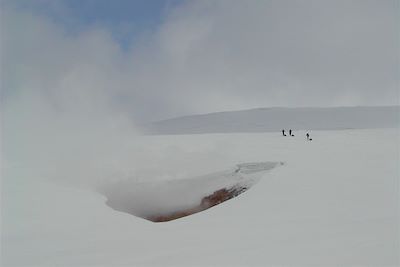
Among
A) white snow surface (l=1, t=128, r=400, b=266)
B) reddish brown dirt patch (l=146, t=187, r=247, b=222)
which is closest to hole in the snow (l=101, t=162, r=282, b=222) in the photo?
reddish brown dirt patch (l=146, t=187, r=247, b=222)

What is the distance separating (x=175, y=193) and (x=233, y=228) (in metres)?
6.08

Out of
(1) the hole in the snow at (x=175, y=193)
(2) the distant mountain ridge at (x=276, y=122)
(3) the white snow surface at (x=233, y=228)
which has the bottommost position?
(3) the white snow surface at (x=233, y=228)

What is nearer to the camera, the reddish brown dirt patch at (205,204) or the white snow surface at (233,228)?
the white snow surface at (233,228)

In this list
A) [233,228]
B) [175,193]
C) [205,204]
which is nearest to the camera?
[233,228]

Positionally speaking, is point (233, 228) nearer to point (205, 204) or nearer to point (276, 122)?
point (205, 204)

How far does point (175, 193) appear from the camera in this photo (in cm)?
1102

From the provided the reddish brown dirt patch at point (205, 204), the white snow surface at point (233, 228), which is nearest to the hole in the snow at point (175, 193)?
the reddish brown dirt patch at point (205, 204)

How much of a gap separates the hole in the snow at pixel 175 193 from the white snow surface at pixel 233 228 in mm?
1911

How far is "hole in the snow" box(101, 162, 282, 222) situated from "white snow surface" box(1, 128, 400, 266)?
1911 mm

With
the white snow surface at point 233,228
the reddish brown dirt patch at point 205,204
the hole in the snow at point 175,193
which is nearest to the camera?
the white snow surface at point 233,228

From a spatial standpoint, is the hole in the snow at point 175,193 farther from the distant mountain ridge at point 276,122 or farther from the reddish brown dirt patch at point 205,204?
the distant mountain ridge at point 276,122

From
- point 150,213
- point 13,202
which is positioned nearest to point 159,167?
point 150,213

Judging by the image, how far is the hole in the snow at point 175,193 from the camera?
10.4m

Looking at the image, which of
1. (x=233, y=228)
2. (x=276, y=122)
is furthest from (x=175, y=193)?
(x=276, y=122)
